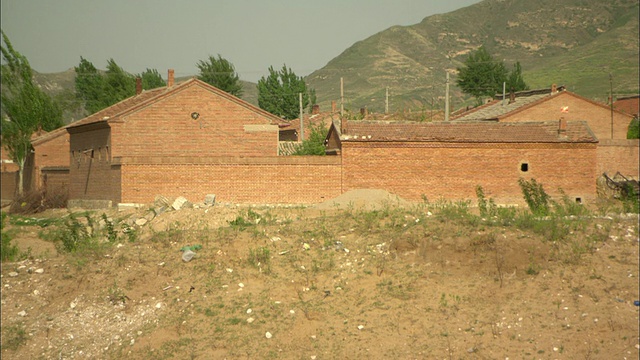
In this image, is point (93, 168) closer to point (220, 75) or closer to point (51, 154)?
point (51, 154)

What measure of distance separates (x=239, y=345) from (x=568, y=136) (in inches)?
734

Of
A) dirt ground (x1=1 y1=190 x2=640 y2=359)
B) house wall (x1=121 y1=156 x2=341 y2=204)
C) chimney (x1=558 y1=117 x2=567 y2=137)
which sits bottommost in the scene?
dirt ground (x1=1 y1=190 x2=640 y2=359)

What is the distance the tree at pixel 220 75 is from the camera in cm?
6112

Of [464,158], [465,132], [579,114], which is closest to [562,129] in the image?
[465,132]

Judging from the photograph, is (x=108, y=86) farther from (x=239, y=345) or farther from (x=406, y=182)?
(x=239, y=345)

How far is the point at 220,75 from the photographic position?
61.2m

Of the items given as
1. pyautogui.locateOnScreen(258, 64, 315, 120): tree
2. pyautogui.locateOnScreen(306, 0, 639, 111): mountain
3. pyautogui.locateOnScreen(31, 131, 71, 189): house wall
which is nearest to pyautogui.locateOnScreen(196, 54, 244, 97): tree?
pyautogui.locateOnScreen(258, 64, 315, 120): tree

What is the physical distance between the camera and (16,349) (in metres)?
14.4

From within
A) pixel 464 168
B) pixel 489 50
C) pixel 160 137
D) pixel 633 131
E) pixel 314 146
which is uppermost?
pixel 489 50

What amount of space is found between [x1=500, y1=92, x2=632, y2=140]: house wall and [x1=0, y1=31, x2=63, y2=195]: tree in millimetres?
27428

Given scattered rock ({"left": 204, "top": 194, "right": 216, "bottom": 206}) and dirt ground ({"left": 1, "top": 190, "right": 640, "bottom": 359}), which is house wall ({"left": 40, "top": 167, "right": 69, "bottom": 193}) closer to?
scattered rock ({"left": 204, "top": 194, "right": 216, "bottom": 206})

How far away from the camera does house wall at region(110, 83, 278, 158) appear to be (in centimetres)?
2938

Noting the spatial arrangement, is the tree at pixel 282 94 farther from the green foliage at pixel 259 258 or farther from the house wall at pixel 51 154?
the green foliage at pixel 259 258

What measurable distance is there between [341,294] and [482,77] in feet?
172
